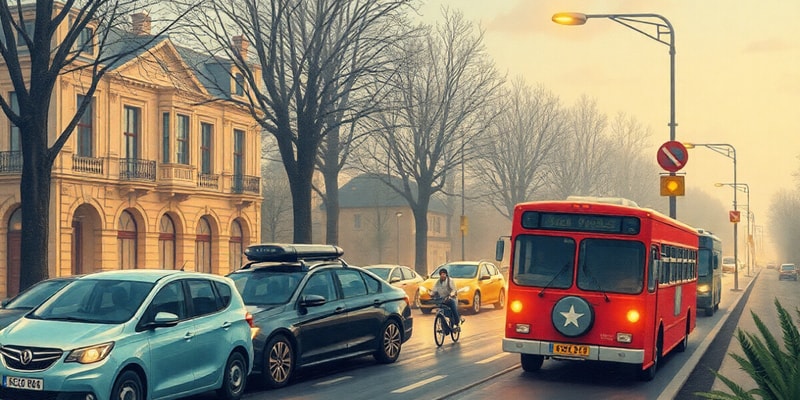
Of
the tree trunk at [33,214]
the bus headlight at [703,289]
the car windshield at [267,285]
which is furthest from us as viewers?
the bus headlight at [703,289]

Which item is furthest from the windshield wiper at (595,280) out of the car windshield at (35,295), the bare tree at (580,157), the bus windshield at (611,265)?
the bare tree at (580,157)

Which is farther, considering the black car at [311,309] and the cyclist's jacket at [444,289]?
the cyclist's jacket at [444,289]

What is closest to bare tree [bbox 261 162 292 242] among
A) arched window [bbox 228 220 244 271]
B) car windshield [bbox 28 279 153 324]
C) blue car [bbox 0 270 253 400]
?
arched window [bbox 228 220 244 271]

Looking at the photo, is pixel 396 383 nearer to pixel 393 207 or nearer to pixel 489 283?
pixel 489 283

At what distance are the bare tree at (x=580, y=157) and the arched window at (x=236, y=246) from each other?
100 feet

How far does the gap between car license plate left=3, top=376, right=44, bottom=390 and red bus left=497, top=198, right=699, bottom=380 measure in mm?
7137

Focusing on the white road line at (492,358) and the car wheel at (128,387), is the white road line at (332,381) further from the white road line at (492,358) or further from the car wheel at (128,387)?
the car wheel at (128,387)

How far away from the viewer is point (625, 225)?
14.5m

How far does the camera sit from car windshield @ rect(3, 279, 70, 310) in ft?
46.0

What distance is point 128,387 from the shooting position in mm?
10102

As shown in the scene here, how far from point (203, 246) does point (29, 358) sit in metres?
41.1

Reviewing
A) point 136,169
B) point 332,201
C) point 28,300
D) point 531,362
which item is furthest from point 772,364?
point 136,169

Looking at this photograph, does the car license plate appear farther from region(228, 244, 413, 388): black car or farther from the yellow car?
the yellow car

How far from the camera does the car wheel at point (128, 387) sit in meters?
9.88
